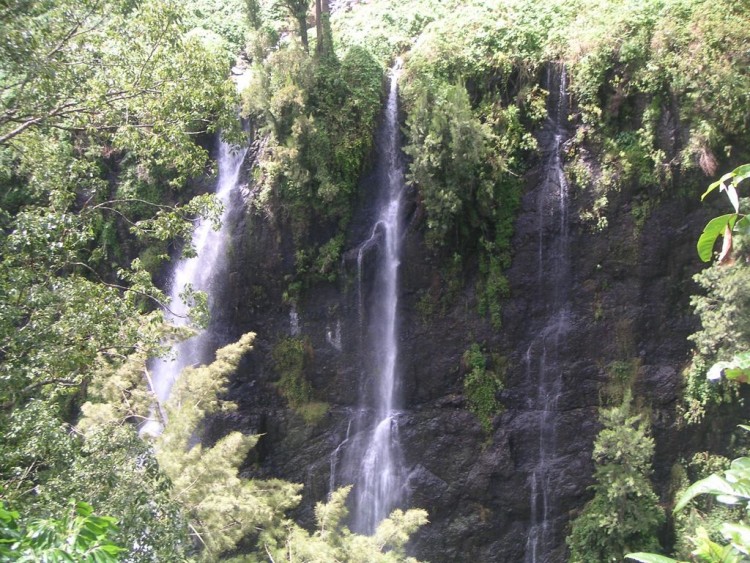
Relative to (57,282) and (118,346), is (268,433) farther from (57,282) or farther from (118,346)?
(57,282)

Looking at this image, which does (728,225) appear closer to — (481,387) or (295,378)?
(481,387)

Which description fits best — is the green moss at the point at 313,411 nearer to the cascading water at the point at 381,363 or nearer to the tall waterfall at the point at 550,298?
the cascading water at the point at 381,363

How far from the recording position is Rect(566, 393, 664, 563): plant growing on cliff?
9.82m

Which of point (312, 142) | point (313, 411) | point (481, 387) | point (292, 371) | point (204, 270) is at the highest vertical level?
point (312, 142)

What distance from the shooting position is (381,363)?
13.1m

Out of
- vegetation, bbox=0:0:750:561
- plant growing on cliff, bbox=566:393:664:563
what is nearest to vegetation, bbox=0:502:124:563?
vegetation, bbox=0:0:750:561

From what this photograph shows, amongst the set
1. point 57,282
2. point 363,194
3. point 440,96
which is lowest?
point 57,282

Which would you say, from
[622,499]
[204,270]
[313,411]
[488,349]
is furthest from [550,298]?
[204,270]

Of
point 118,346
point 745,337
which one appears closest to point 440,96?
point 745,337

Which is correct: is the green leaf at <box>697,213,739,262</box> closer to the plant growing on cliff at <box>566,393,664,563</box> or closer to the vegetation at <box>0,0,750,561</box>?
the vegetation at <box>0,0,750,561</box>

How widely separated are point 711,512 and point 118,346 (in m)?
10.0

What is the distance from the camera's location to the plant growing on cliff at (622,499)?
982cm

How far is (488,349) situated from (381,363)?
99.6 inches

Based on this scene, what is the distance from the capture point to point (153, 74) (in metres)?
7.01
